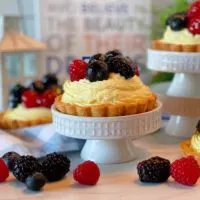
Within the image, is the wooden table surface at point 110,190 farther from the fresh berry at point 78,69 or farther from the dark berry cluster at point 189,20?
the dark berry cluster at point 189,20

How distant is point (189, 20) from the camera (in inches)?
40.1

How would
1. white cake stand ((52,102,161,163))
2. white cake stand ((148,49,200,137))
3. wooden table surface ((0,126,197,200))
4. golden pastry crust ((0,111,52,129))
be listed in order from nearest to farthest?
wooden table surface ((0,126,197,200)), white cake stand ((52,102,161,163)), white cake stand ((148,49,200,137)), golden pastry crust ((0,111,52,129))

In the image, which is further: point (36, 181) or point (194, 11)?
point (194, 11)

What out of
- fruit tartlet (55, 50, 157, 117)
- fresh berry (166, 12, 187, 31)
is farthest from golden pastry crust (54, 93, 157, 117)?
fresh berry (166, 12, 187, 31)

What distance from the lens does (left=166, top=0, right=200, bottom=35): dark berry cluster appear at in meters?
1.00

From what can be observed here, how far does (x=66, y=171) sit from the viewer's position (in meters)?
0.82

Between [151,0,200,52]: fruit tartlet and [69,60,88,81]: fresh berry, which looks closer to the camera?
[69,60,88,81]: fresh berry

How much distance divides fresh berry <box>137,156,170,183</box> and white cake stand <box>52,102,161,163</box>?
3.4 inches

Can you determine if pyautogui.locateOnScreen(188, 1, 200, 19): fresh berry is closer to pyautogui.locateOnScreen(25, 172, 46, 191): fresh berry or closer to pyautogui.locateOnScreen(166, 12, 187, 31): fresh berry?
pyautogui.locateOnScreen(166, 12, 187, 31): fresh berry

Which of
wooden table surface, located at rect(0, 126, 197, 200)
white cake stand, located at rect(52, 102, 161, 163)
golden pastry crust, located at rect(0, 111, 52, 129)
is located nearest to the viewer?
wooden table surface, located at rect(0, 126, 197, 200)

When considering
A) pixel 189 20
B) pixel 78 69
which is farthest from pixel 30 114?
pixel 189 20

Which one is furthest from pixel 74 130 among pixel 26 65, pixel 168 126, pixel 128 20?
pixel 128 20

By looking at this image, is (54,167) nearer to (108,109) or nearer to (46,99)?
Result: (108,109)

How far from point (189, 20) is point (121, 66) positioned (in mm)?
223
